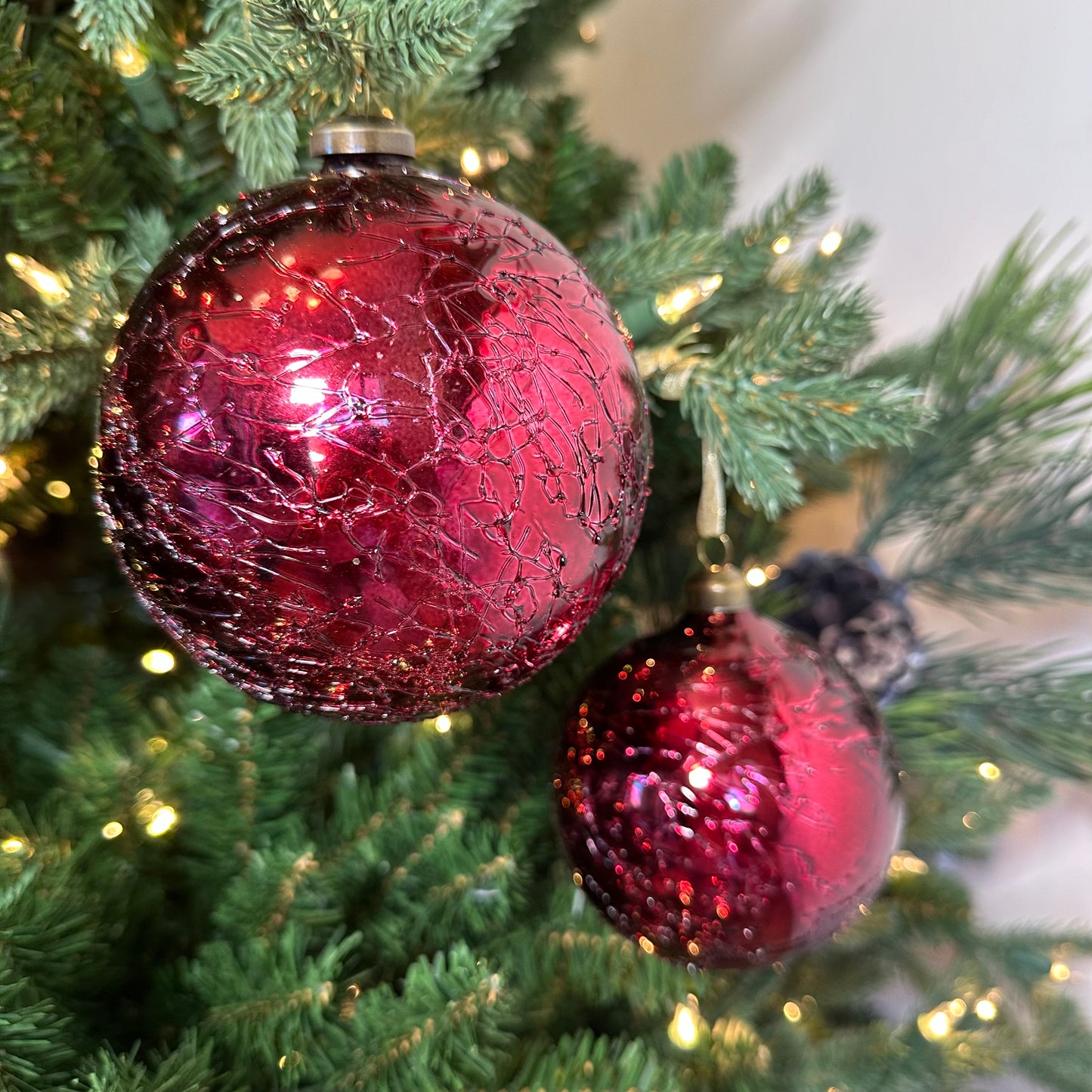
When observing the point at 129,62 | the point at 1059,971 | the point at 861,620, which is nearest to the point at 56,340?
the point at 129,62

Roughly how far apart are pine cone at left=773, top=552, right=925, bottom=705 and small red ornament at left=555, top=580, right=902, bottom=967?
141mm

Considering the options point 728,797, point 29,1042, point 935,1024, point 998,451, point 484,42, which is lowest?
point 935,1024

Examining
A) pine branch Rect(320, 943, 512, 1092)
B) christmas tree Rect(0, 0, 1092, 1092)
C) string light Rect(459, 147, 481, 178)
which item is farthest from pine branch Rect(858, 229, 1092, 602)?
pine branch Rect(320, 943, 512, 1092)

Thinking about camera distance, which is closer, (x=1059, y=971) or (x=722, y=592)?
(x=722, y=592)

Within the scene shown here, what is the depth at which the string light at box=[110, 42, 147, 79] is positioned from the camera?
333 mm

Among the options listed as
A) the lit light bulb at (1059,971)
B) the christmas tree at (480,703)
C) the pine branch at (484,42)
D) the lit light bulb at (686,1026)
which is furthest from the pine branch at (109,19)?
the lit light bulb at (1059,971)

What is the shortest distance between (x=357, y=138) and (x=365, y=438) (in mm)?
129

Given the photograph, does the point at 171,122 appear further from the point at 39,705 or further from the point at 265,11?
the point at 39,705

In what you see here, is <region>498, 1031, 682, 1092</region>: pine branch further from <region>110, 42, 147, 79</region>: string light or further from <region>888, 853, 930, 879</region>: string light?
<region>110, 42, 147, 79</region>: string light

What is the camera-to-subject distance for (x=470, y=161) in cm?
45

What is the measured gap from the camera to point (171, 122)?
A: 387mm

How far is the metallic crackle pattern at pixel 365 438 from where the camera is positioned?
23 cm

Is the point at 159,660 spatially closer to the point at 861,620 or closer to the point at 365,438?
the point at 365,438

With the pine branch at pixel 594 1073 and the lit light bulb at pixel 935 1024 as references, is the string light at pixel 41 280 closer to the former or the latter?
the pine branch at pixel 594 1073
